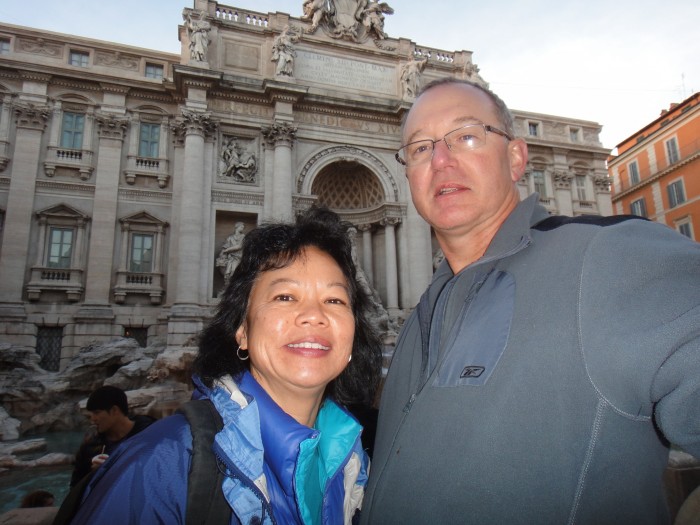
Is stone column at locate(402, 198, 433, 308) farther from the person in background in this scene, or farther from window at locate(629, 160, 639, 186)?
window at locate(629, 160, 639, 186)

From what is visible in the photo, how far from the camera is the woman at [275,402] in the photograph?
1233 mm

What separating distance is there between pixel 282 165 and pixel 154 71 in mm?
6785

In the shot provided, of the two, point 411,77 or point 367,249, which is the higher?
point 411,77

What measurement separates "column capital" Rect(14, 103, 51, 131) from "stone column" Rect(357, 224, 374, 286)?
1178 centimetres

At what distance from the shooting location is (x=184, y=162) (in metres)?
14.0

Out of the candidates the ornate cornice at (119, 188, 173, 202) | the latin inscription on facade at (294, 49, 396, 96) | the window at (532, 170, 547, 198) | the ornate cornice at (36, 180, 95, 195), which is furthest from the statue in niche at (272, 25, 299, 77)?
the window at (532, 170, 547, 198)

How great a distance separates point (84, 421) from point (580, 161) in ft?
78.8

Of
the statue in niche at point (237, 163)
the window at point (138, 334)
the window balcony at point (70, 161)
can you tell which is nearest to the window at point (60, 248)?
the window balcony at point (70, 161)

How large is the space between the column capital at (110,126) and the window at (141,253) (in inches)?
145

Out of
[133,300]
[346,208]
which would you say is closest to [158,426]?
[133,300]

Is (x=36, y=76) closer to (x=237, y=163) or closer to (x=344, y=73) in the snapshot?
(x=237, y=163)

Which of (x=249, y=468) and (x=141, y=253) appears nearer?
(x=249, y=468)

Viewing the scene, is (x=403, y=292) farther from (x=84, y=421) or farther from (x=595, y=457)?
(x=595, y=457)

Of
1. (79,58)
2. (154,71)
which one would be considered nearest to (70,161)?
(79,58)
